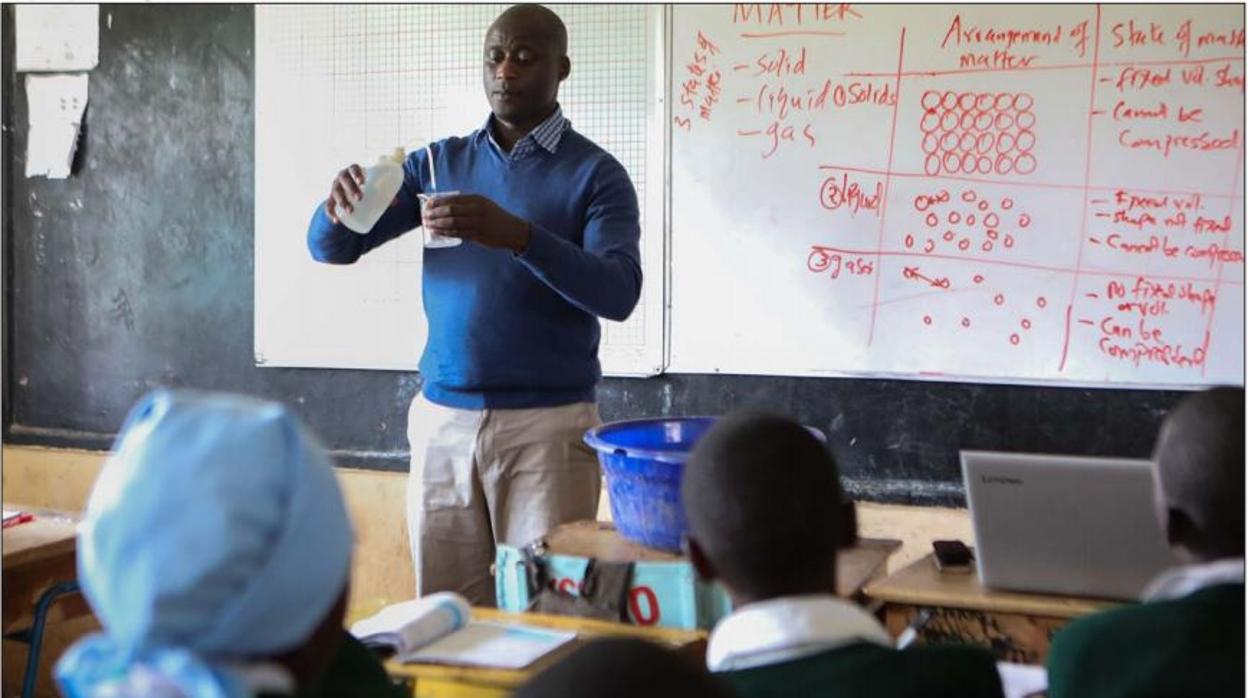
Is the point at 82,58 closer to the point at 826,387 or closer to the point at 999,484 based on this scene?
the point at 826,387

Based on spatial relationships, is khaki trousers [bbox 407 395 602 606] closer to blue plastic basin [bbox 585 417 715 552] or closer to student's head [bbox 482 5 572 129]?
blue plastic basin [bbox 585 417 715 552]

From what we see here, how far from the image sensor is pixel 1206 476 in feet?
4.37

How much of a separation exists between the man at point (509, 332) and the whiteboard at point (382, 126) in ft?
2.52

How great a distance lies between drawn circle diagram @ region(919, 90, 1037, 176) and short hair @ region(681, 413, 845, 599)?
6.18 ft

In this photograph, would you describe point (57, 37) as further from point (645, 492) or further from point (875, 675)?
point (875, 675)

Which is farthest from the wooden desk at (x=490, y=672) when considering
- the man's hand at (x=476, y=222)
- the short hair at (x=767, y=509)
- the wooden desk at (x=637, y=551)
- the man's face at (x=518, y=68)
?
the man's face at (x=518, y=68)

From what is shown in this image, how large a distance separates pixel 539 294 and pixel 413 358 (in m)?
1.32

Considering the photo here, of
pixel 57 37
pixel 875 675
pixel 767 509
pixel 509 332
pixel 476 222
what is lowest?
pixel 875 675

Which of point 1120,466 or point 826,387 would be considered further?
point 826,387

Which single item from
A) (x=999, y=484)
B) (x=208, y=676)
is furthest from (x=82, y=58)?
(x=208, y=676)

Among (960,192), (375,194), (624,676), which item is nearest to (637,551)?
(375,194)

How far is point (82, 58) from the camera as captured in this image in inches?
165

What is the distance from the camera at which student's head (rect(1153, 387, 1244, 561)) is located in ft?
4.33

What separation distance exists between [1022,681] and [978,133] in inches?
70.8
